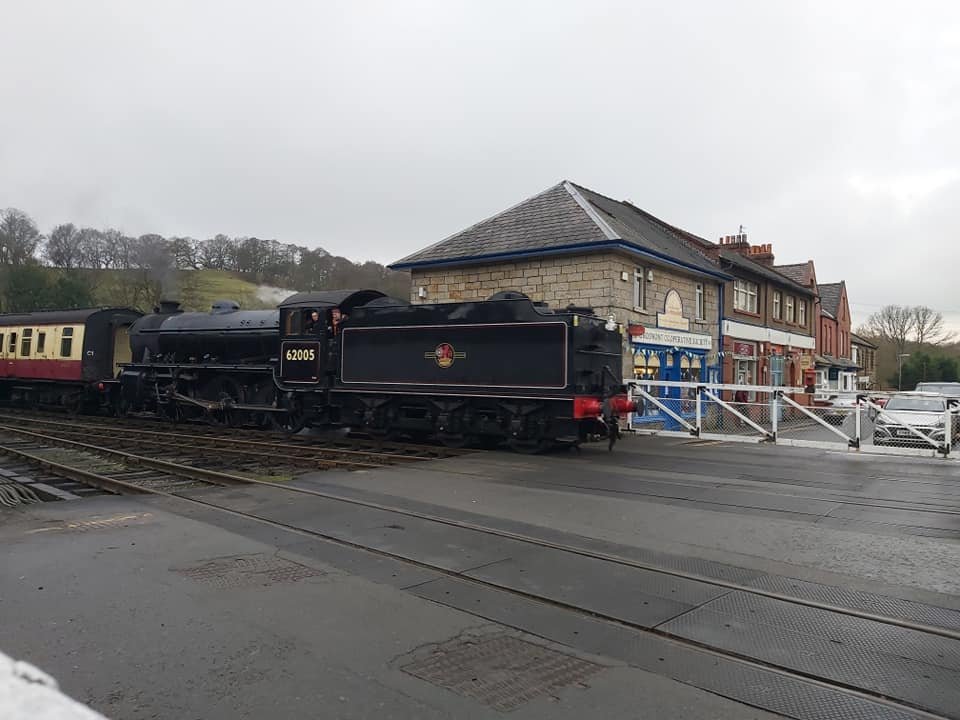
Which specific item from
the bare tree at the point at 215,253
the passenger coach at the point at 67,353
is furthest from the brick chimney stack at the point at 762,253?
the bare tree at the point at 215,253

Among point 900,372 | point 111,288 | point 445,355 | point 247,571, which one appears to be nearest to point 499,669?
point 247,571

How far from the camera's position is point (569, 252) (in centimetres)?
1788

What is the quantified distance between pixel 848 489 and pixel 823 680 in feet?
21.1

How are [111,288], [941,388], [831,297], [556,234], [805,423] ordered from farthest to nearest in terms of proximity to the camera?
[831,297]
[111,288]
[941,388]
[556,234]
[805,423]

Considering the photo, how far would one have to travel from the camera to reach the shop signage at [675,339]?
61.3 feet

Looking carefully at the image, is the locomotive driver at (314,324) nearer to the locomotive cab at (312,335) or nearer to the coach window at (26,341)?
the locomotive cab at (312,335)

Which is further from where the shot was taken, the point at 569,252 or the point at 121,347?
the point at 121,347

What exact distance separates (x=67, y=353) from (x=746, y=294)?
22.3 meters

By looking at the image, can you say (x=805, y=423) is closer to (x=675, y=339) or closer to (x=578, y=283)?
(x=675, y=339)

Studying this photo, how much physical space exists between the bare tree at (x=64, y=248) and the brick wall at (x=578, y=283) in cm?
2936

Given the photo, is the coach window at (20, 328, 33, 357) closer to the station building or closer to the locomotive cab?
the locomotive cab

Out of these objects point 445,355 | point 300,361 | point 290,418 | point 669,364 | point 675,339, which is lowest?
point 290,418

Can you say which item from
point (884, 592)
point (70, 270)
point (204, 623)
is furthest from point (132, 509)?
point (70, 270)

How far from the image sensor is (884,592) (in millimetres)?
4934
